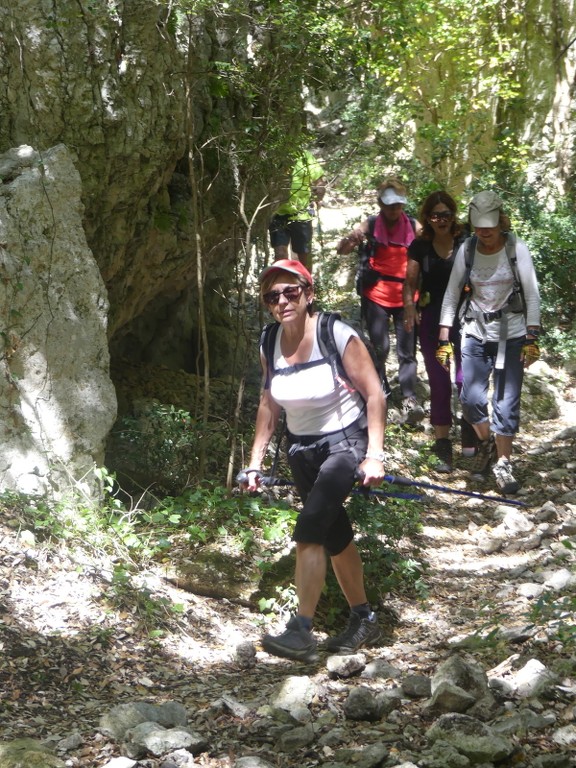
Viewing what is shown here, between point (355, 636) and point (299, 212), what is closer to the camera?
point (355, 636)

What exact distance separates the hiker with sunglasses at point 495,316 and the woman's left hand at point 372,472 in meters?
2.92

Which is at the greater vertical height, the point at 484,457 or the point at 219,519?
the point at 219,519

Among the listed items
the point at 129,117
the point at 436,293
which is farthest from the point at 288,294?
the point at 436,293

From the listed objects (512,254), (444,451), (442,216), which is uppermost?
(442,216)

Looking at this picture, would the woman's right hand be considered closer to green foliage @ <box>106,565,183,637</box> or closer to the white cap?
the white cap

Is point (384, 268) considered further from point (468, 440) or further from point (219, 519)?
point (219, 519)

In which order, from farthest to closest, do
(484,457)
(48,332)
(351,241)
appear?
(351,241) < (484,457) < (48,332)

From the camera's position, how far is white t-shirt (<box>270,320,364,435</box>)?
4426mm

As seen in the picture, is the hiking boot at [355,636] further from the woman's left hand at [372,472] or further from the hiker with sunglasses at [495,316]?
the hiker with sunglasses at [495,316]

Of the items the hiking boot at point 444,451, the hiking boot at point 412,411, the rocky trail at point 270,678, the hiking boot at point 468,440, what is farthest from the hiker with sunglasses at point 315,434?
the hiking boot at point 412,411

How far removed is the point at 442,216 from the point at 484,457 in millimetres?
2092

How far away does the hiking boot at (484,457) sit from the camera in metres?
7.59

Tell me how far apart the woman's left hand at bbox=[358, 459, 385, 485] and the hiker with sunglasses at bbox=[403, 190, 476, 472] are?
3.55m

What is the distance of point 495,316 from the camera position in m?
6.88
